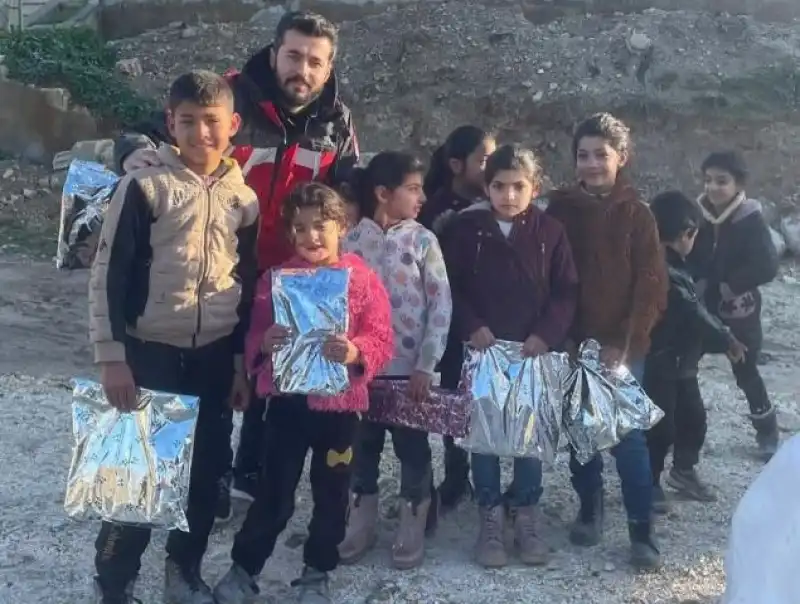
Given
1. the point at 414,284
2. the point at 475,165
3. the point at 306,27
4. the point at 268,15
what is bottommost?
the point at 414,284

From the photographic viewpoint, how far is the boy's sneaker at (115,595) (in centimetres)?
357

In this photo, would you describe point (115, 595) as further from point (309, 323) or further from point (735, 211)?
point (735, 211)

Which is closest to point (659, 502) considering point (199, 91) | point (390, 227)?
point (390, 227)

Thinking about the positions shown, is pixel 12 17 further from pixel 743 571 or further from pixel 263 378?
pixel 743 571

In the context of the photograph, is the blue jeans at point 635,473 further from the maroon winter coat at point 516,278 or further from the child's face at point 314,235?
the child's face at point 314,235

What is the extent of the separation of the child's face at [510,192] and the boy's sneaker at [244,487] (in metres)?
1.53

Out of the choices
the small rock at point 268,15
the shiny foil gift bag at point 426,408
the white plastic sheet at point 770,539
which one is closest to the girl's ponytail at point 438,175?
the shiny foil gift bag at point 426,408

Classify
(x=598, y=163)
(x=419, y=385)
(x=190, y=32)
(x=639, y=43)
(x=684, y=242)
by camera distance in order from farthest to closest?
(x=190, y=32)
(x=639, y=43)
(x=684, y=242)
(x=598, y=163)
(x=419, y=385)

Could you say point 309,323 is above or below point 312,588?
above

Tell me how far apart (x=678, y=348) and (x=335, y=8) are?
1075 cm

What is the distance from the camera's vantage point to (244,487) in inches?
181

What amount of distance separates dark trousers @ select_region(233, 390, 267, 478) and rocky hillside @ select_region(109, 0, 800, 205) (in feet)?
24.6

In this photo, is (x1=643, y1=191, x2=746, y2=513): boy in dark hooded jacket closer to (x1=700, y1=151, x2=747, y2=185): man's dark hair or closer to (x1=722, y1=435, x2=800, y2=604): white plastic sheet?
(x1=700, y1=151, x2=747, y2=185): man's dark hair

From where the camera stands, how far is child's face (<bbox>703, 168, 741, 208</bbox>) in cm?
506
